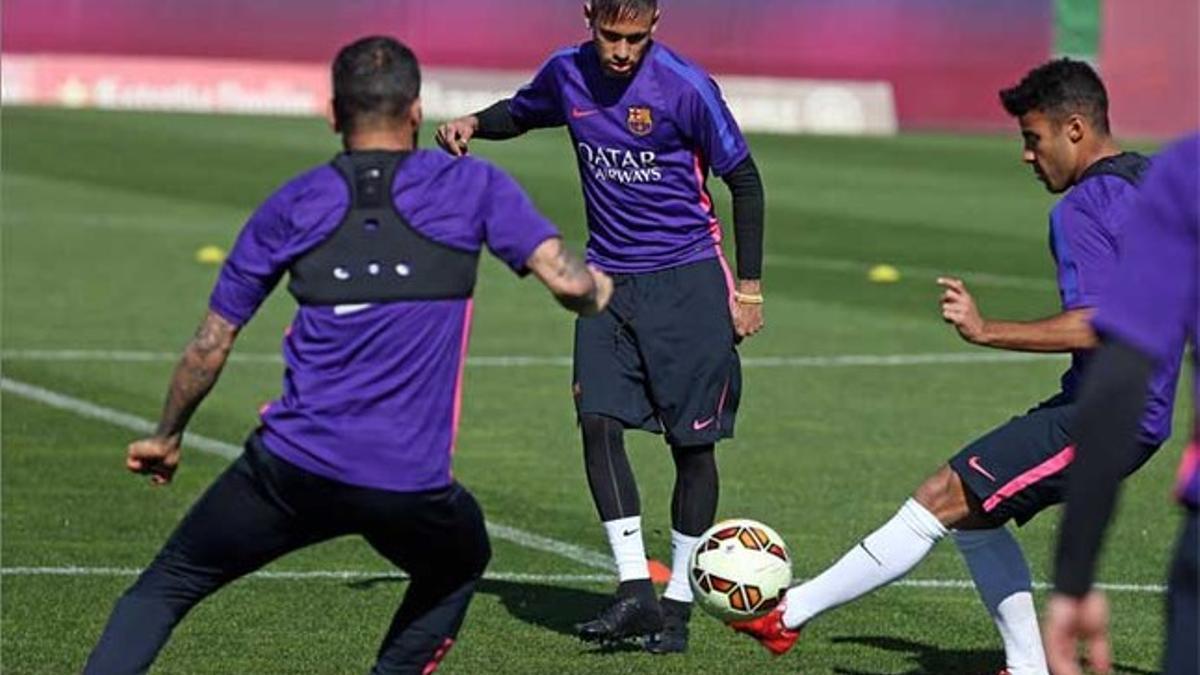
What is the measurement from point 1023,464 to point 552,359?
9.03m

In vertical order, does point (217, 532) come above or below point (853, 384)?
above

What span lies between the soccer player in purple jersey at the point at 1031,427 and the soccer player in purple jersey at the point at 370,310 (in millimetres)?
1316

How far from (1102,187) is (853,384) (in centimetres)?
847

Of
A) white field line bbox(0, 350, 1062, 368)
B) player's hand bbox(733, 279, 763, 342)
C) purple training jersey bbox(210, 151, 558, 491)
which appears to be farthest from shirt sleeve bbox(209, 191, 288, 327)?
white field line bbox(0, 350, 1062, 368)

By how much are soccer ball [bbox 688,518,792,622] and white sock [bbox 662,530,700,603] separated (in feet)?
1.74

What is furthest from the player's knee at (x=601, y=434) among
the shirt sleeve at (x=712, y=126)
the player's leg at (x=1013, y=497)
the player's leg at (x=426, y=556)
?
the player's leg at (x=426, y=556)

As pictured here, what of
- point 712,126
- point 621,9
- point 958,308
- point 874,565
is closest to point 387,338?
point 958,308

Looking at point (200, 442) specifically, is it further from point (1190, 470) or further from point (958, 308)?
point (1190, 470)

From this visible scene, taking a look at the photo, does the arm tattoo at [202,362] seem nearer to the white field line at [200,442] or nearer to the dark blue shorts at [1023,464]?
the dark blue shorts at [1023,464]

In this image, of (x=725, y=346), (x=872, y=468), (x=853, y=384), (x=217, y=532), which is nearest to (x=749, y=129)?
(x=853, y=384)

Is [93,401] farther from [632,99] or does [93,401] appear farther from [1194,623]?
[1194,623]

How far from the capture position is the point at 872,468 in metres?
13.2

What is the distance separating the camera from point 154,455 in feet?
22.6

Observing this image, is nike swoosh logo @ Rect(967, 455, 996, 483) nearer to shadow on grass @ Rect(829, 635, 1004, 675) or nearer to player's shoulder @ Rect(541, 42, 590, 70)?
shadow on grass @ Rect(829, 635, 1004, 675)
